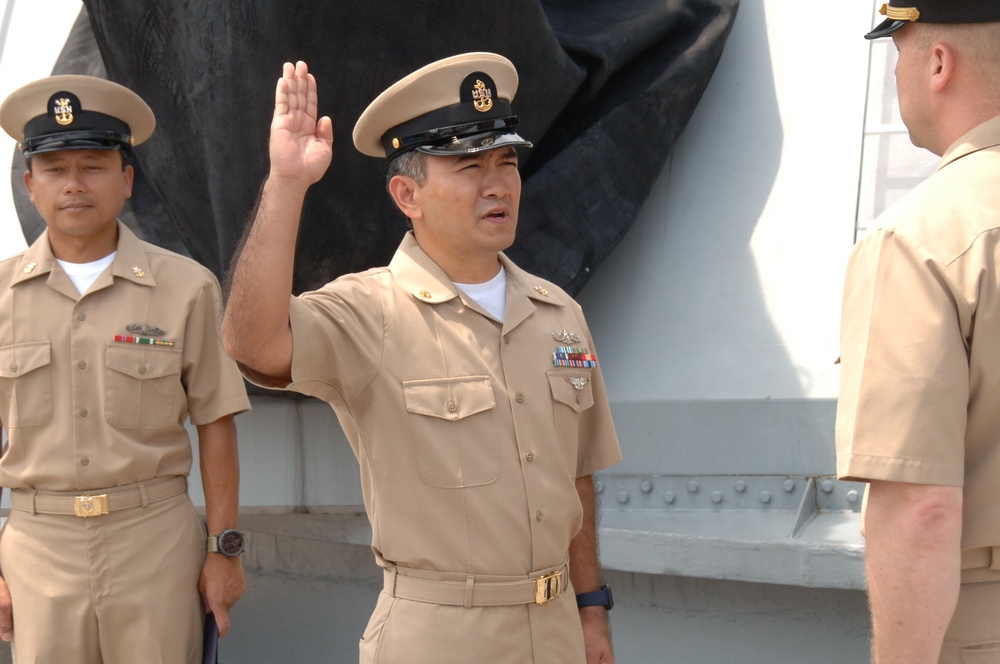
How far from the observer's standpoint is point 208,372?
120 inches

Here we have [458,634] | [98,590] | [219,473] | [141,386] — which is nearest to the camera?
[458,634]

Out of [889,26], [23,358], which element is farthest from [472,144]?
[23,358]

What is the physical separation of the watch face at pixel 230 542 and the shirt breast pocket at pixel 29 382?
50 cm

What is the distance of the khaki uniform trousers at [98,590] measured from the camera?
9.23ft

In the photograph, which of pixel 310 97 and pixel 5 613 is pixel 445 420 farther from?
pixel 5 613

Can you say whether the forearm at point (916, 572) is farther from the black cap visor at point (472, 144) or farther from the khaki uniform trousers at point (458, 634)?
the black cap visor at point (472, 144)

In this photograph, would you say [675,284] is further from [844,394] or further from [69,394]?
[844,394]

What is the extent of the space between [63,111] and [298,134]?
1.38 metres

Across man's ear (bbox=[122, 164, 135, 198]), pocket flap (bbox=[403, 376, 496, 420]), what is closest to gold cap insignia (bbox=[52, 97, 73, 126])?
man's ear (bbox=[122, 164, 135, 198])

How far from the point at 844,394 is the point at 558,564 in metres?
0.76

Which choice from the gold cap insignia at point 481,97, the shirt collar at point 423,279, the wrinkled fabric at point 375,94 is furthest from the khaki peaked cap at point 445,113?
the wrinkled fabric at point 375,94

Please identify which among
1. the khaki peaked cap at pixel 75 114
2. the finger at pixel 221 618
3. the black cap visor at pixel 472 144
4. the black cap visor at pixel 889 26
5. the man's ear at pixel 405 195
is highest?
the khaki peaked cap at pixel 75 114

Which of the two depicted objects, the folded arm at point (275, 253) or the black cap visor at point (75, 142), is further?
the black cap visor at point (75, 142)

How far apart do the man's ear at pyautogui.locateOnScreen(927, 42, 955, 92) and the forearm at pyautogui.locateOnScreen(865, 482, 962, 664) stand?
0.56 m
